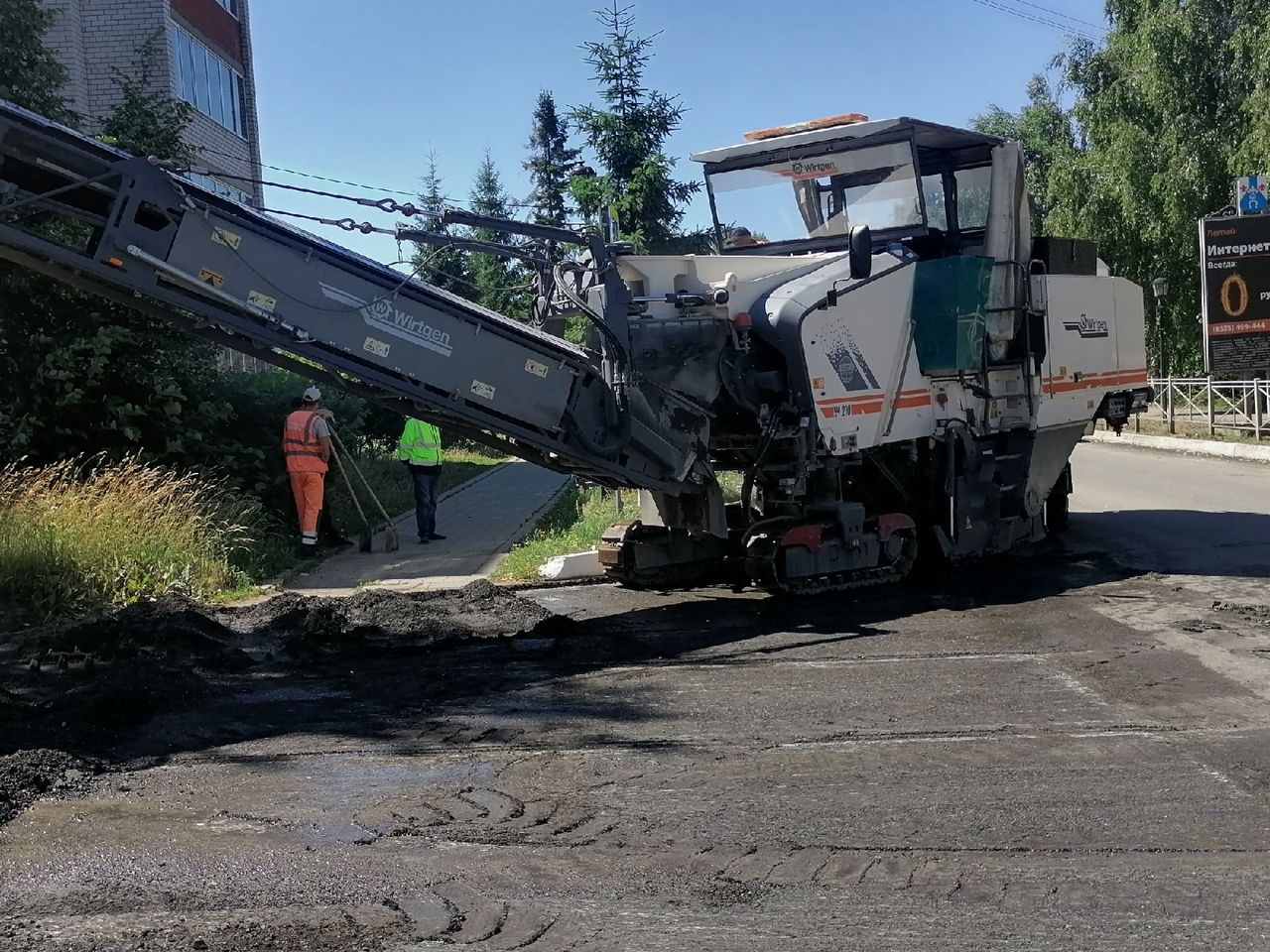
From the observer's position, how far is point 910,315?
10031 mm

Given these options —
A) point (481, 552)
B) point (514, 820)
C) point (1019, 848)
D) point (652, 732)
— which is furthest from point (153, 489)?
point (1019, 848)

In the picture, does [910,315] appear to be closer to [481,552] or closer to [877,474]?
[877,474]

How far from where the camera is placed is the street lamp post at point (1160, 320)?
30.0m

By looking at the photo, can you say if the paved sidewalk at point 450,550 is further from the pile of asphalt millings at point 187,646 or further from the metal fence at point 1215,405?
the metal fence at point 1215,405

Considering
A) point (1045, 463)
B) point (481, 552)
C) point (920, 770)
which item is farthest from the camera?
point (481, 552)

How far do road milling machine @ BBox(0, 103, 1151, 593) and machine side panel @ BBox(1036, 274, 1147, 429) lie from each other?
3cm

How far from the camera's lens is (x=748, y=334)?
937 centimetres

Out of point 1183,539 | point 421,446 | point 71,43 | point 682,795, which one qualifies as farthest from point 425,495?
point 71,43

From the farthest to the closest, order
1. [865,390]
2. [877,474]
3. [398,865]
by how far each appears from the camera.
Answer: [877,474], [865,390], [398,865]

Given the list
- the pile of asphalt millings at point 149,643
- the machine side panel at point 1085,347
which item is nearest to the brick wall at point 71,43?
the pile of asphalt millings at point 149,643

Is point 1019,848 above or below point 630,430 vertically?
below

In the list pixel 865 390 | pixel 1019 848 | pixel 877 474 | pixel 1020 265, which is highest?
pixel 1020 265

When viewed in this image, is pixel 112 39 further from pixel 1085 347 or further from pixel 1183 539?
pixel 1183 539

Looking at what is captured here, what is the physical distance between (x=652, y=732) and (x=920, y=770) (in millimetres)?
1327
